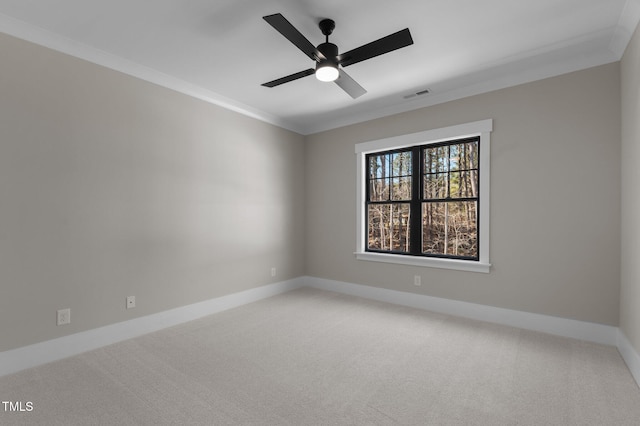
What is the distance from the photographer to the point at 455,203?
3854 mm

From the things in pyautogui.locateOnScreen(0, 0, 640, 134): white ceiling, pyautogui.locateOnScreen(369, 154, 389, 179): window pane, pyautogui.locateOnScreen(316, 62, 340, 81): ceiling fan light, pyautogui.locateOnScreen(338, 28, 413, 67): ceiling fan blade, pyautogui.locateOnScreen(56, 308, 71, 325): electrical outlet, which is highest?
pyautogui.locateOnScreen(0, 0, 640, 134): white ceiling

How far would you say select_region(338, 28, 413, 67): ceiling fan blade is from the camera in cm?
199

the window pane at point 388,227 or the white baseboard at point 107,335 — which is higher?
the window pane at point 388,227

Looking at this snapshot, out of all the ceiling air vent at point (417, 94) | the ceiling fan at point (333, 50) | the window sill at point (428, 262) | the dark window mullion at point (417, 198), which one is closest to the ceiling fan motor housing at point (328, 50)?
the ceiling fan at point (333, 50)

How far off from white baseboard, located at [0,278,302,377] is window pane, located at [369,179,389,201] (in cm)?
228

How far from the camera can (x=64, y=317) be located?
8.63 ft

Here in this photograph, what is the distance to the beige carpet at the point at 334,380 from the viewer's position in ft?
6.00

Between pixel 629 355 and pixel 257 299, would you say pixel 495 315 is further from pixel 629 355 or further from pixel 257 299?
pixel 257 299

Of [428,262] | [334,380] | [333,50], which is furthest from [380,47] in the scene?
[428,262]

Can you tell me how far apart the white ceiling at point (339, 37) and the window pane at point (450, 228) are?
1391 mm

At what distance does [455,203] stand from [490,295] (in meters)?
1.16

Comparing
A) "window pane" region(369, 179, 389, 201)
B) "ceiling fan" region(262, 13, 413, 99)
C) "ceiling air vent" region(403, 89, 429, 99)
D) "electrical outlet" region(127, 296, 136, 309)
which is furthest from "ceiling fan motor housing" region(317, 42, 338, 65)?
"electrical outlet" region(127, 296, 136, 309)

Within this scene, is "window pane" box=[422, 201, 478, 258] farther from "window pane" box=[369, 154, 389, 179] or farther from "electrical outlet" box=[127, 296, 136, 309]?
"electrical outlet" box=[127, 296, 136, 309]

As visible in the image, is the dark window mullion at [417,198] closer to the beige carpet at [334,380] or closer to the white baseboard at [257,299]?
the white baseboard at [257,299]
